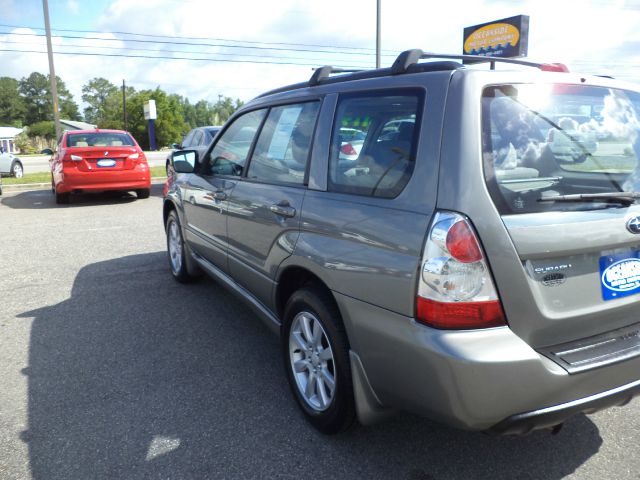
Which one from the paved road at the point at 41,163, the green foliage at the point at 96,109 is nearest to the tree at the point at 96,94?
the green foliage at the point at 96,109

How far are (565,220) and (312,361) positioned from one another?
147cm

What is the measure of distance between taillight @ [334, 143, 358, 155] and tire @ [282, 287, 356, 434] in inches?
28.3

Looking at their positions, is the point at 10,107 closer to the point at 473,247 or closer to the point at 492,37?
the point at 492,37

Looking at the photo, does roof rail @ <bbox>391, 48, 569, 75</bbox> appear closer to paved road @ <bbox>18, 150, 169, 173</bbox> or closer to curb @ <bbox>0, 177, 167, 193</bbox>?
curb @ <bbox>0, 177, 167, 193</bbox>

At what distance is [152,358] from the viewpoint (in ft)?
12.5

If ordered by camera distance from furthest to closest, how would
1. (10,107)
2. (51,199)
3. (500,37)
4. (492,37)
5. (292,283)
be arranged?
(10,107) → (492,37) → (500,37) → (51,199) → (292,283)

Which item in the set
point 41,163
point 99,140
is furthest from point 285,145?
point 41,163

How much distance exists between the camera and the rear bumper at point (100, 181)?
1120cm

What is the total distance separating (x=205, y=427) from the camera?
2.91 m

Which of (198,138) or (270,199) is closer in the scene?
(270,199)

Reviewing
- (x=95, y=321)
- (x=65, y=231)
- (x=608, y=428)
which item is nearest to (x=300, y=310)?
(x=608, y=428)

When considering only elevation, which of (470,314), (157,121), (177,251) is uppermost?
(157,121)

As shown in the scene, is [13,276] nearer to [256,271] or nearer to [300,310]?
[256,271]

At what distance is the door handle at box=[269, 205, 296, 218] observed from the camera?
294 cm
